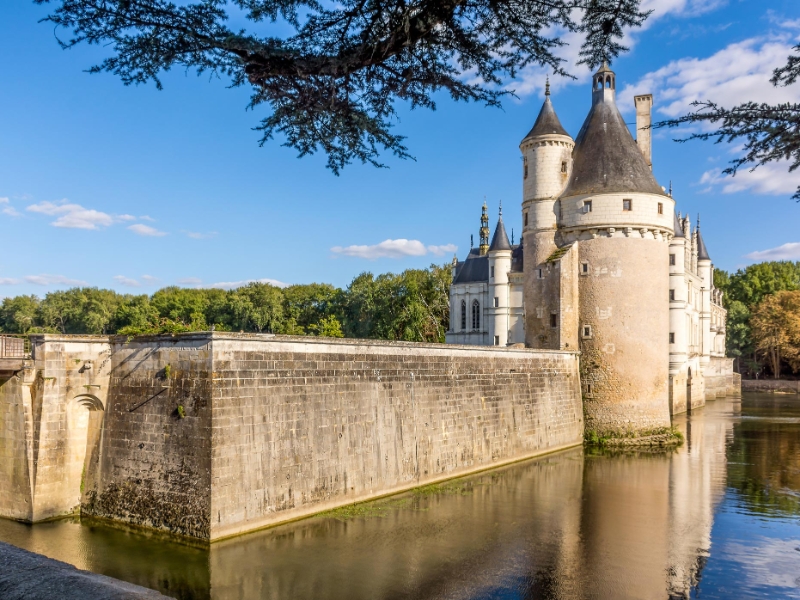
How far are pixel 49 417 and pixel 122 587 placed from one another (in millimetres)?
11526

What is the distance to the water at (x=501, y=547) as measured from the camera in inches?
400

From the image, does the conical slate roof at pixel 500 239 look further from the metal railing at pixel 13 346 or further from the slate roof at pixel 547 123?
the metal railing at pixel 13 346

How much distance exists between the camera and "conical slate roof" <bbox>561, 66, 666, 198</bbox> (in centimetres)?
2420

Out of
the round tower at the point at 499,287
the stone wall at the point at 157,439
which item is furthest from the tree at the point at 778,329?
the stone wall at the point at 157,439

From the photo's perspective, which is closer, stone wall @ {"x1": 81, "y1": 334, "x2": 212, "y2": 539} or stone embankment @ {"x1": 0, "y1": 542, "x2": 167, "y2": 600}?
stone embankment @ {"x1": 0, "y1": 542, "x2": 167, "y2": 600}

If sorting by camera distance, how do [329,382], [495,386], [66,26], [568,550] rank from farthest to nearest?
[495,386] → [329,382] → [568,550] → [66,26]

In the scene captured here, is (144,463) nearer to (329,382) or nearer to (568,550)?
(329,382)

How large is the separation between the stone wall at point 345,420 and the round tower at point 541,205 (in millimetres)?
4324

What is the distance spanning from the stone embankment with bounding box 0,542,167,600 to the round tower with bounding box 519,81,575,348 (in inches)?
884

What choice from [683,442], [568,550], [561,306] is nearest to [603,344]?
[561,306]


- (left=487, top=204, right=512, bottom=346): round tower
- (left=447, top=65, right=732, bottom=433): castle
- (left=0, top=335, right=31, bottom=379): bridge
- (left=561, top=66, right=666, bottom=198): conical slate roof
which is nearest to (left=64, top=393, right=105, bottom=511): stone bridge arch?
(left=0, top=335, right=31, bottom=379): bridge

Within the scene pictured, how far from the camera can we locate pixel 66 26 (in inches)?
187

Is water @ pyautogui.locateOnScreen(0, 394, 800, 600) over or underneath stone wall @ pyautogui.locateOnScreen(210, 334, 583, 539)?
underneath

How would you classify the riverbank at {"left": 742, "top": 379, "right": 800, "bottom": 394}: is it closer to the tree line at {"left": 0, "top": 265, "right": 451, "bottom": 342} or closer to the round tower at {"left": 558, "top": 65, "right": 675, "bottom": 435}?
the tree line at {"left": 0, "top": 265, "right": 451, "bottom": 342}
